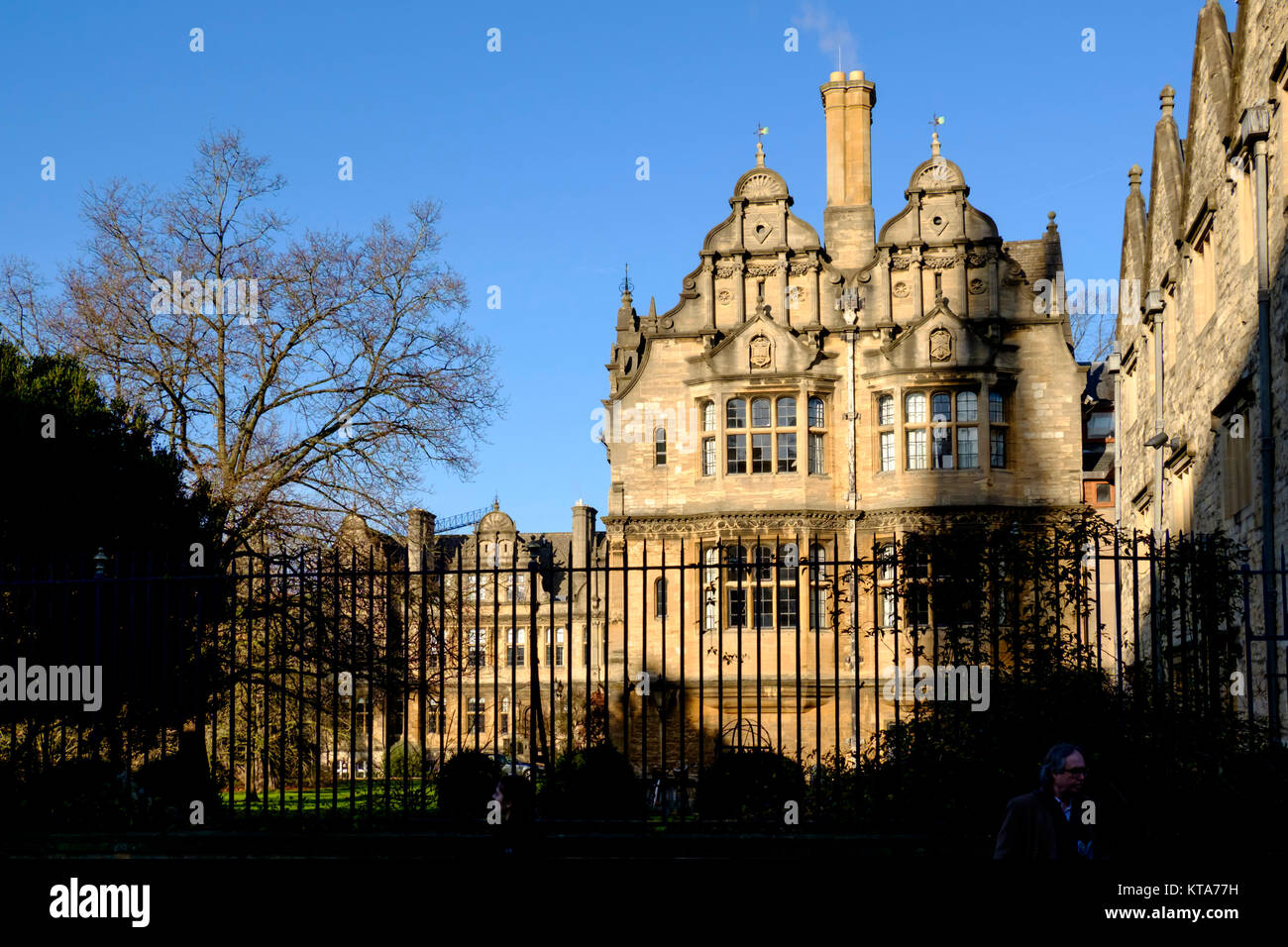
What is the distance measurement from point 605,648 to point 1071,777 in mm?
5917

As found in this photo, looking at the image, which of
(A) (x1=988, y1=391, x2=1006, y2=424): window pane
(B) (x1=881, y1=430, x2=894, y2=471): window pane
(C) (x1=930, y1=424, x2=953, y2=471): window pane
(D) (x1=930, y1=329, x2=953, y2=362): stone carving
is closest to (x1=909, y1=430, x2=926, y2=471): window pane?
(C) (x1=930, y1=424, x2=953, y2=471): window pane

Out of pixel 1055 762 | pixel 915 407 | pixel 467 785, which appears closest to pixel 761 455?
pixel 915 407

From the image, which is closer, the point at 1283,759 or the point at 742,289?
the point at 1283,759

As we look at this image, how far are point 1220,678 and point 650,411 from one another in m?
20.2

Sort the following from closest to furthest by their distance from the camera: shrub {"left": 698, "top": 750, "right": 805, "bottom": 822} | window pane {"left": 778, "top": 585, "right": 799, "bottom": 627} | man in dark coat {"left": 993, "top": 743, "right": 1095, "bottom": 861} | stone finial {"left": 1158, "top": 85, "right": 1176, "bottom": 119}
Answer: man in dark coat {"left": 993, "top": 743, "right": 1095, "bottom": 861} < shrub {"left": 698, "top": 750, "right": 805, "bottom": 822} < stone finial {"left": 1158, "top": 85, "right": 1176, "bottom": 119} < window pane {"left": 778, "top": 585, "right": 799, "bottom": 627}

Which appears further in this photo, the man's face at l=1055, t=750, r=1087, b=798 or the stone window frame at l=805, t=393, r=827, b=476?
the stone window frame at l=805, t=393, r=827, b=476

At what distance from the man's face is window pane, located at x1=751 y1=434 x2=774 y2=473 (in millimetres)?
23528

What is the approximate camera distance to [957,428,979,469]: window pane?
99.8 feet

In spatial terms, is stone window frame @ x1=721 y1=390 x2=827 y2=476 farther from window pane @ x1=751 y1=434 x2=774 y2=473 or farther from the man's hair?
the man's hair

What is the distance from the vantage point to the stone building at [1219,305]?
1541cm

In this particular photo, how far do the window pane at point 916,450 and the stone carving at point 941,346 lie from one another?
170 centimetres
